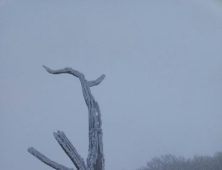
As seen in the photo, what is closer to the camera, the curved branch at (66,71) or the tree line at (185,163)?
the curved branch at (66,71)

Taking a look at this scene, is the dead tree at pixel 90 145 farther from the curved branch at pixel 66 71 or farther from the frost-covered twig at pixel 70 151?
the curved branch at pixel 66 71

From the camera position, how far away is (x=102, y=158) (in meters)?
3.64

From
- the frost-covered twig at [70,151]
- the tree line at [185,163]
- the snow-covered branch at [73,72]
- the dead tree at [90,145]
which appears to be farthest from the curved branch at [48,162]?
the tree line at [185,163]

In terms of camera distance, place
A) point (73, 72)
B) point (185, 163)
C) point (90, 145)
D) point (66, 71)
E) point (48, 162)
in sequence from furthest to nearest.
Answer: point (185, 163)
point (66, 71)
point (73, 72)
point (90, 145)
point (48, 162)

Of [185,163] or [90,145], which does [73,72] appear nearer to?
[90,145]

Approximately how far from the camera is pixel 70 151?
11.2 ft

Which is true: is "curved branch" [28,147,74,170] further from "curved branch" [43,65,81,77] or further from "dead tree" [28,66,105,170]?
"curved branch" [43,65,81,77]

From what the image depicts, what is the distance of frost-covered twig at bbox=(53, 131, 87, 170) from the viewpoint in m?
3.38

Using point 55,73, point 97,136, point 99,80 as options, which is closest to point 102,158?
point 97,136

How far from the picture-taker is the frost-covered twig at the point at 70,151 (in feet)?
11.1

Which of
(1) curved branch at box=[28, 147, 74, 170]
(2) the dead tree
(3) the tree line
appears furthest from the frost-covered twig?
(3) the tree line

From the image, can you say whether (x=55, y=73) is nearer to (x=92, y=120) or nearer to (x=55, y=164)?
(x=92, y=120)

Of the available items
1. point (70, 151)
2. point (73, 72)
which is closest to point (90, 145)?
point (70, 151)

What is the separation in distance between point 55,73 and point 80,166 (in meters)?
2.29
